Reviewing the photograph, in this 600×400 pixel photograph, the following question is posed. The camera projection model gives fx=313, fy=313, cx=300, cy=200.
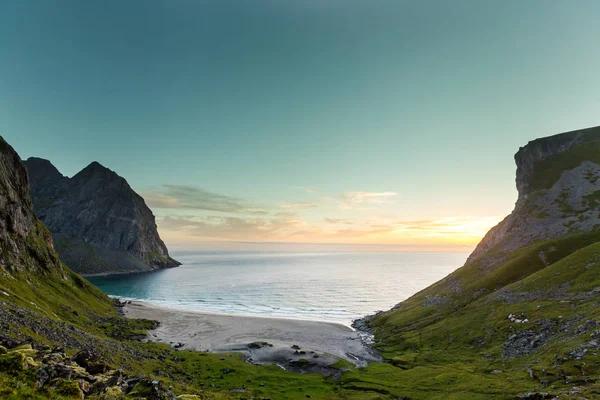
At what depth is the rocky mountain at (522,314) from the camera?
182 feet

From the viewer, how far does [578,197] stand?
149 m

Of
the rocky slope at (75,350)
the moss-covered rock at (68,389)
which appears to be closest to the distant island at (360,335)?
the moss-covered rock at (68,389)

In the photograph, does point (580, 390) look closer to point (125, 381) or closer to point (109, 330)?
point (125, 381)

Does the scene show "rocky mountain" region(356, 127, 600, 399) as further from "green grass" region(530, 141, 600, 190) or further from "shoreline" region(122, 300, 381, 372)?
"shoreline" region(122, 300, 381, 372)

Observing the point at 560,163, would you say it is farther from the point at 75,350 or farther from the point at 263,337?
the point at 75,350

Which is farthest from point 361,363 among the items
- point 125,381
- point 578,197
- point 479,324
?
point 578,197

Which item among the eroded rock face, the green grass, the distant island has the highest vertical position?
the green grass

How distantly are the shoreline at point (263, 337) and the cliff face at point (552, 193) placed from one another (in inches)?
3079

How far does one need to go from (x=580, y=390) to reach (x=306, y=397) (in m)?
43.9

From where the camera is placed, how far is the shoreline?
295ft

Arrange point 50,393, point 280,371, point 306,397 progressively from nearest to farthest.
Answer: point 50,393, point 306,397, point 280,371

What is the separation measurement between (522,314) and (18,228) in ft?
566

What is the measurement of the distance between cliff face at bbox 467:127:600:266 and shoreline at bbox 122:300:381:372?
7821 cm

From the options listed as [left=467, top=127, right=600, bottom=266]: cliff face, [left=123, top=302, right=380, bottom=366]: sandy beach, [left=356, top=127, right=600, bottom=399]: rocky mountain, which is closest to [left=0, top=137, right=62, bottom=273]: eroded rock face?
[left=123, top=302, right=380, bottom=366]: sandy beach
